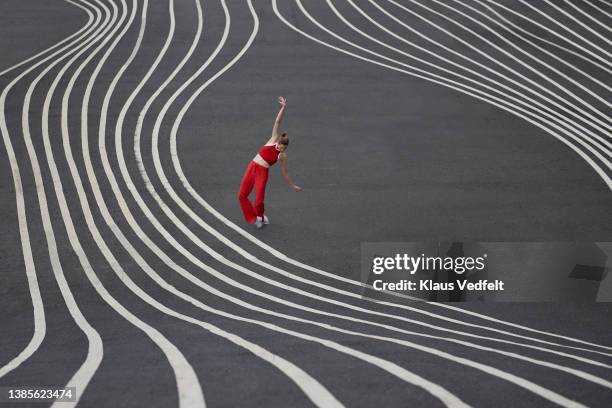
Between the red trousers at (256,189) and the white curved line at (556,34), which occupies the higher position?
the white curved line at (556,34)

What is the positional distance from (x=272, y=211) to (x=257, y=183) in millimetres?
978

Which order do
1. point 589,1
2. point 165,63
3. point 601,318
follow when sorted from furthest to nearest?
1. point 589,1
2. point 165,63
3. point 601,318

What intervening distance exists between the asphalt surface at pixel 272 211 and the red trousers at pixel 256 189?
32 centimetres

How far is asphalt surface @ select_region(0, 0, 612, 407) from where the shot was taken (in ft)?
22.4

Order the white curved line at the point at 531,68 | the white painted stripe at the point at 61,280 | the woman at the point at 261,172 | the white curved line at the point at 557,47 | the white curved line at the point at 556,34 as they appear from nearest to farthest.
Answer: the white painted stripe at the point at 61,280, the woman at the point at 261,172, the white curved line at the point at 531,68, the white curved line at the point at 557,47, the white curved line at the point at 556,34

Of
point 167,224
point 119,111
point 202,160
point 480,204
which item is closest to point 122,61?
point 119,111

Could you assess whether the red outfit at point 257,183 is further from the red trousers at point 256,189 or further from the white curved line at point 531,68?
the white curved line at point 531,68

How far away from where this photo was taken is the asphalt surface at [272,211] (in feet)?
22.4

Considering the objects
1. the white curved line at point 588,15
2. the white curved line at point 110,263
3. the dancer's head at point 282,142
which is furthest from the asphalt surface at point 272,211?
the dancer's head at point 282,142

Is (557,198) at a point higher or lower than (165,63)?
lower

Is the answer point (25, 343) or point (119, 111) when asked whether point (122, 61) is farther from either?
point (25, 343)

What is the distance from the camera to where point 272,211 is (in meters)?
13.0

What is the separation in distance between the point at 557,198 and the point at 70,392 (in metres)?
9.52

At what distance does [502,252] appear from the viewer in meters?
11.5
